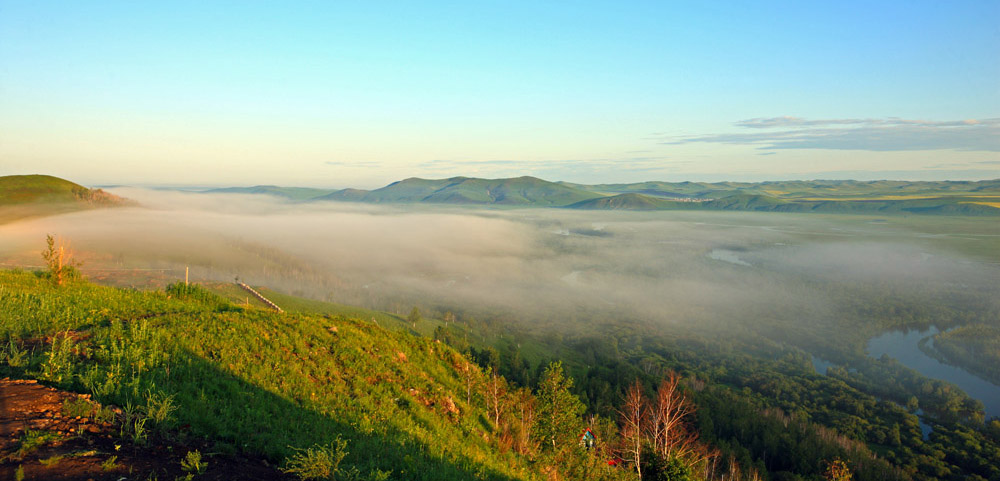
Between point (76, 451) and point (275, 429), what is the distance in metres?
4.72

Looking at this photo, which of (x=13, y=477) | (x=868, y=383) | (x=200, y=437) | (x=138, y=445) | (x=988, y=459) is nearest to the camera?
(x=13, y=477)

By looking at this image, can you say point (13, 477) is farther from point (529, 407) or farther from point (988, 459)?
point (988, 459)

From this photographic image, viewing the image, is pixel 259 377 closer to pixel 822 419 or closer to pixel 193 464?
pixel 193 464

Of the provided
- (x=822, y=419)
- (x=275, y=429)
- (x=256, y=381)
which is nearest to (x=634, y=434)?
(x=256, y=381)

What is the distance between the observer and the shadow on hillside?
11.5 m

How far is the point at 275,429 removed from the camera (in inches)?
502

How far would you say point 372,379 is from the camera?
20.2 metres

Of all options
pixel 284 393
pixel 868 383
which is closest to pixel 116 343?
pixel 284 393

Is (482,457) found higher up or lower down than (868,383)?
higher up

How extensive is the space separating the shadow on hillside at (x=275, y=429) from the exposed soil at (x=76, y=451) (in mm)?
1044

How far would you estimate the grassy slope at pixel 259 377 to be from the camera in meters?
12.2

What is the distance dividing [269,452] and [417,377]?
40.2 ft

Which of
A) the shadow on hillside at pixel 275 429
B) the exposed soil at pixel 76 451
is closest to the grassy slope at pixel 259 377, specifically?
the shadow on hillside at pixel 275 429

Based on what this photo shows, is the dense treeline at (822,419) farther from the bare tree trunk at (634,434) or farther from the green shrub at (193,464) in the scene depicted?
the green shrub at (193,464)
